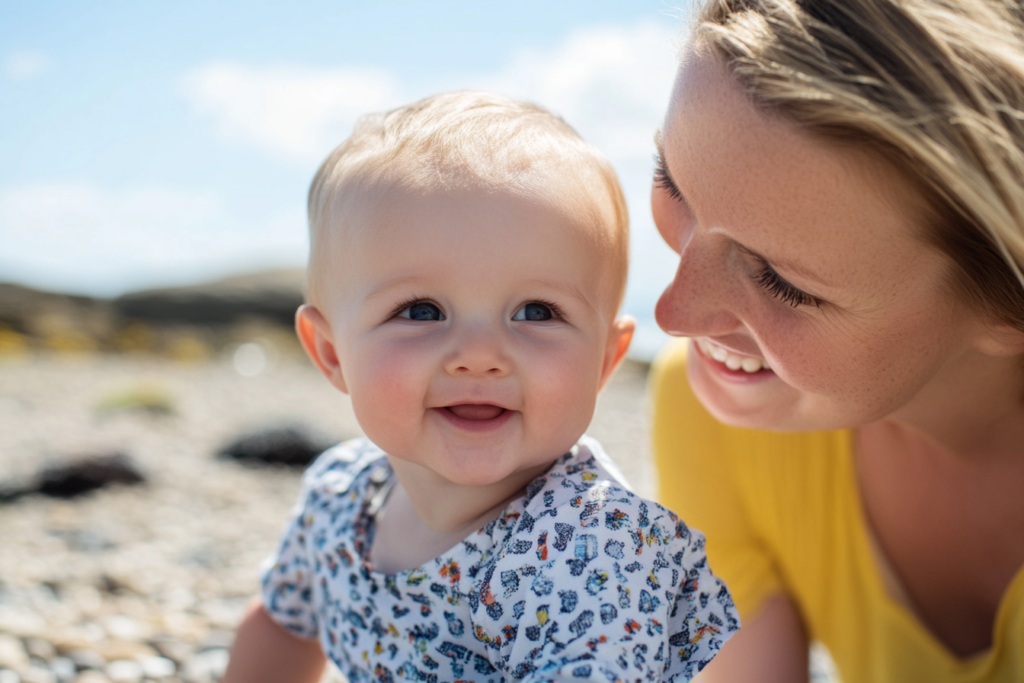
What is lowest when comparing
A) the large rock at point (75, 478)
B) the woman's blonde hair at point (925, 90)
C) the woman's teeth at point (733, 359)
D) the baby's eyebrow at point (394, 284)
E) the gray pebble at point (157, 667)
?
the large rock at point (75, 478)

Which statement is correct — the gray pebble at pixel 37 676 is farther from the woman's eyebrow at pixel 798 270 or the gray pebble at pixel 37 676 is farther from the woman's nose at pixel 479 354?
the woman's eyebrow at pixel 798 270

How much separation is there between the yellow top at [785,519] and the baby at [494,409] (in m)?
0.92

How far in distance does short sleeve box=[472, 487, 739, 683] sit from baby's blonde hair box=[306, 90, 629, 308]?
0.60m

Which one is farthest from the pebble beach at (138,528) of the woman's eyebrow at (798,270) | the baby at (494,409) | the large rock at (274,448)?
the woman's eyebrow at (798,270)

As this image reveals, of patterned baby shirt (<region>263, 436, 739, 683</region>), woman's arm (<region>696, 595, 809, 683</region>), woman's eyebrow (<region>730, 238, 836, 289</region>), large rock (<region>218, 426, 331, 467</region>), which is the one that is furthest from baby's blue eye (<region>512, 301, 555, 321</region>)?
large rock (<region>218, 426, 331, 467</region>)

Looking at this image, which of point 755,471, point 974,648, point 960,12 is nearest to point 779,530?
point 755,471

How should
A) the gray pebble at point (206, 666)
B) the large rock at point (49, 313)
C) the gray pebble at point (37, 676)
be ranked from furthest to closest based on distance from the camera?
the large rock at point (49, 313), the gray pebble at point (206, 666), the gray pebble at point (37, 676)

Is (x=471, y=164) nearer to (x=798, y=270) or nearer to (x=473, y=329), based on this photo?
(x=473, y=329)

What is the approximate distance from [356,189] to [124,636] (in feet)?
8.25

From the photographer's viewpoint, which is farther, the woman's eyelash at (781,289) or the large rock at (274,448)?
the large rock at (274,448)

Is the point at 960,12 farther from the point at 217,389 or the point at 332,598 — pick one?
the point at 217,389

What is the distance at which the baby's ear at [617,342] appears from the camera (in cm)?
214

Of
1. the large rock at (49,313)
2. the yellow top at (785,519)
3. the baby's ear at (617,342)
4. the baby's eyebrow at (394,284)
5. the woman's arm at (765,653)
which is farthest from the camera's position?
the large rock at (49,313)

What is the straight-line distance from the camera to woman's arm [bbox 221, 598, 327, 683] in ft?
7.68
